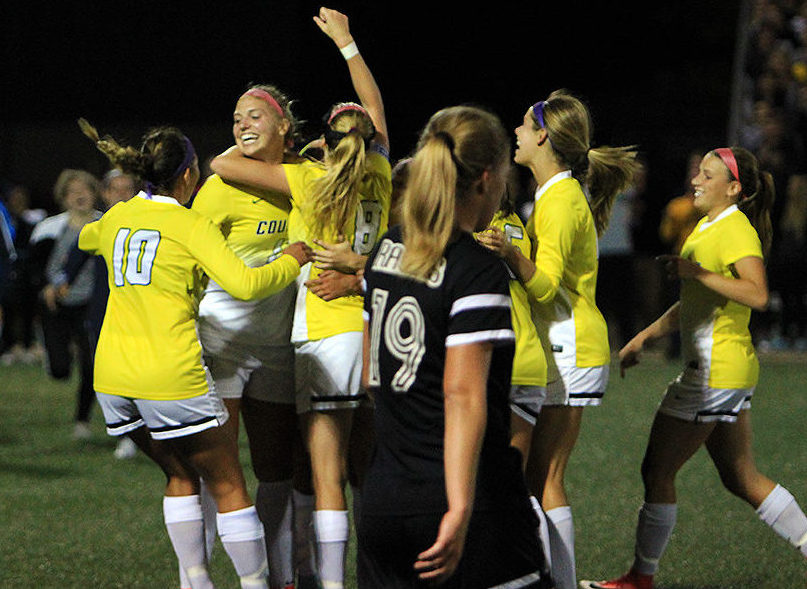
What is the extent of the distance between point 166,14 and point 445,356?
1684 cm

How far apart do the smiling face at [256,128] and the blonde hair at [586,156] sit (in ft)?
3.40

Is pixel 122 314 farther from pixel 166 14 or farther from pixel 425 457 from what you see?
pixel 166 14

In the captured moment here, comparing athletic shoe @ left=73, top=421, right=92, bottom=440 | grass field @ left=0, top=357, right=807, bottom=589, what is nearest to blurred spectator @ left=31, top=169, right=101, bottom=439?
athletic shoe @ left=73, top=421, right=92, bottom=440

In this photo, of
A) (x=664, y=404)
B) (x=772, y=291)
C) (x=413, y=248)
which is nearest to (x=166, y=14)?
(x=772, y=291)

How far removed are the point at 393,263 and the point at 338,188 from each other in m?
1.41

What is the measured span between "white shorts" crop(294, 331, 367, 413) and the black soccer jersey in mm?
1441

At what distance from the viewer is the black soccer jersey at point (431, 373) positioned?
291 centimetres

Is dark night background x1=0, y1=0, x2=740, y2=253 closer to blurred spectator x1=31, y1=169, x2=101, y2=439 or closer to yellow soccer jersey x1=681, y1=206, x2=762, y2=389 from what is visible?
blurred spectator x1=31, y1=169, x2=101, y2=439

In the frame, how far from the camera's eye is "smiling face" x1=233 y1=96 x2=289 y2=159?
15.3 ft

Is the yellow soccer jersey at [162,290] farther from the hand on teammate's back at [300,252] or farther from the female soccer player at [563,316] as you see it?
the female soccer player at [563,316]

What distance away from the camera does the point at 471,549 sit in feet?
9.52

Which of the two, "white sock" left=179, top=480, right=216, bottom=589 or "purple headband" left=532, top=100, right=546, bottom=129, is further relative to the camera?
"white sock" left=179, top=480, right=216, bottom=589

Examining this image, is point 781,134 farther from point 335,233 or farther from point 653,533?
point 335,233

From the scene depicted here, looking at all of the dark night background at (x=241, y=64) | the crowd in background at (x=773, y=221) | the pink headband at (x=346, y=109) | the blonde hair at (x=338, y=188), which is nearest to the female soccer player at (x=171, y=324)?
the blonde hair at (x=338, y=188)
